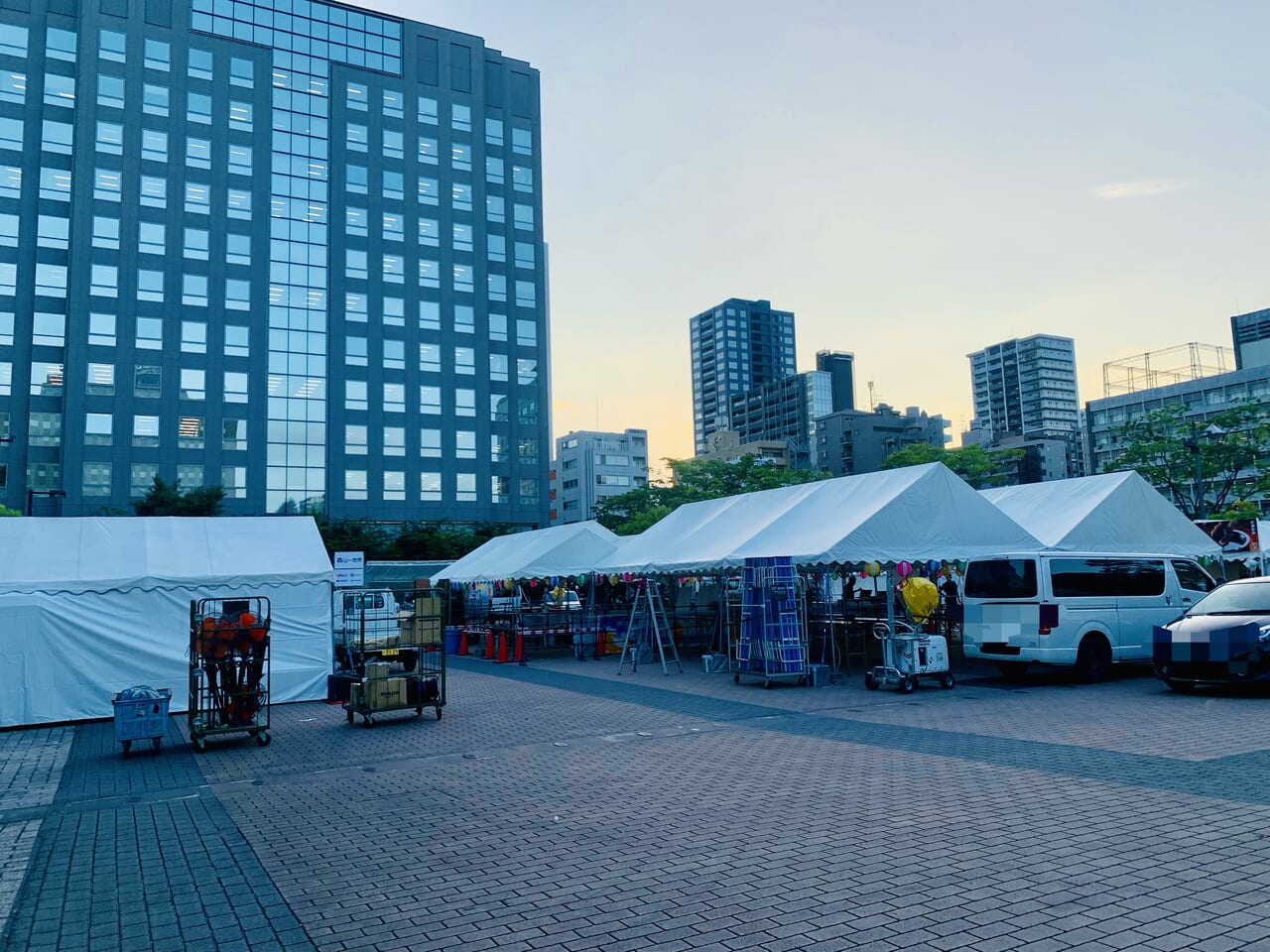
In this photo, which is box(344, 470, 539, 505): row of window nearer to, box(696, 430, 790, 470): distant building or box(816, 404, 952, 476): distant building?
box(696, 430, 790, 470): distant building

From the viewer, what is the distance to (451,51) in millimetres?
70625

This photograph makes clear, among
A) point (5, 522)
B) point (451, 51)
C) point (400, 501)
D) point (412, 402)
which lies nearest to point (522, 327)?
point (412, 402)

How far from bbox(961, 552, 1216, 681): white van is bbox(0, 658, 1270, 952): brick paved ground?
109 inches

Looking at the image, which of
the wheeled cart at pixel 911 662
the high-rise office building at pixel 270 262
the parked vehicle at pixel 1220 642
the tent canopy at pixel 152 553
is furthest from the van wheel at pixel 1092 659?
the high-rise office building at pixel 270 262

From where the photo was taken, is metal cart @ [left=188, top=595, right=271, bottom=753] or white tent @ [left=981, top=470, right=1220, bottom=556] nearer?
metal cart @ [left=188, top=595, right=271, bottom=753]

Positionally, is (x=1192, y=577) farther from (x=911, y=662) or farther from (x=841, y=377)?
(x=841, y=377)

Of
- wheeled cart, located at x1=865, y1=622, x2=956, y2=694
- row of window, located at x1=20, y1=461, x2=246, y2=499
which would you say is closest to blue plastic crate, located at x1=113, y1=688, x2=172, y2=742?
wheeled cart, located at x1=865, y1=622, x2=956, y2=694

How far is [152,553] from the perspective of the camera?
1653 cm

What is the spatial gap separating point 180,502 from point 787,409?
132 metres

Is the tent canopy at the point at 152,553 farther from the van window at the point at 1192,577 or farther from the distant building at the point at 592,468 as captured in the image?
the distant building at the point at 592,468

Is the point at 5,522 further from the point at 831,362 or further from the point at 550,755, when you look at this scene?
the point at 831,362

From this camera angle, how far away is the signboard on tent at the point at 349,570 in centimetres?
2203

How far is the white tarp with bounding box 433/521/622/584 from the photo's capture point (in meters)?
27.3

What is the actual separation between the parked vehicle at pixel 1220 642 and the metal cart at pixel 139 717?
14.3 m
